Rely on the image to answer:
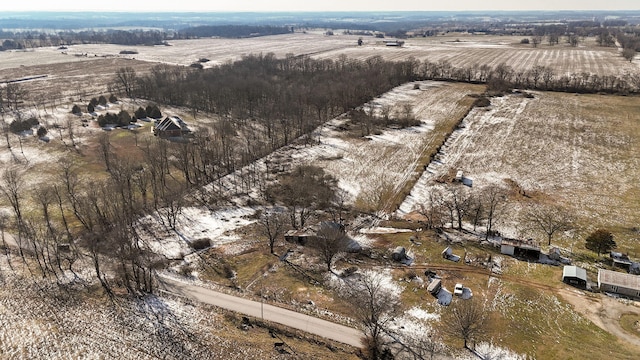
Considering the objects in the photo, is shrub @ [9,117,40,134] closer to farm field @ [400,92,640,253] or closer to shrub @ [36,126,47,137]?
shrub @ [36,126,47,137]

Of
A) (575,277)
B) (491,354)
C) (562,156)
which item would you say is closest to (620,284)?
(575,277)

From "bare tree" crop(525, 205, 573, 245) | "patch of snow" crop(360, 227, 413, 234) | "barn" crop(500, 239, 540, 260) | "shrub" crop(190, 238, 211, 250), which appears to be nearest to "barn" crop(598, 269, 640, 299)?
"barn" crop(500, 239, 540, 260)

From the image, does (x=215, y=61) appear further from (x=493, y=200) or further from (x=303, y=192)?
(x=493, y=200)

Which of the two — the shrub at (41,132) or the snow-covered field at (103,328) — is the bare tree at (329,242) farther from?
the shrub at (41,132)

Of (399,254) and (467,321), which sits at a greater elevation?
(467,321)

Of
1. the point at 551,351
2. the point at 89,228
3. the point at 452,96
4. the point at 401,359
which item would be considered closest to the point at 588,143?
the point at 452,96
